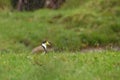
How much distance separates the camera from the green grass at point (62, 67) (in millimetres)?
10492

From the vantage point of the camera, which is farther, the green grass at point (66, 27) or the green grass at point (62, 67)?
the green grass at point (66, 27)

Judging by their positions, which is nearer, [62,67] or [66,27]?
[62,67]

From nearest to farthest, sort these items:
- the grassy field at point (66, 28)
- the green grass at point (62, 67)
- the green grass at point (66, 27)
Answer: the green grass at point (62, 67), the grassy field at point (66, 28), the green grass at point (66, 27)

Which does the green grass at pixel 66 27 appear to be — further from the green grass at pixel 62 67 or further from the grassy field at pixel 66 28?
the green grass at pixel 62 67

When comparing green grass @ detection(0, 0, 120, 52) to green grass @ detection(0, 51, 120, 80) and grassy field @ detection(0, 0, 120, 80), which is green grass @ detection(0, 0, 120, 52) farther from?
green grass @ detection(0, 51, 120, 80)

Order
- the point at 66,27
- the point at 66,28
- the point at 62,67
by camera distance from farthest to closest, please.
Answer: the point at 66,27, the point at 66,28, the point at 62,67

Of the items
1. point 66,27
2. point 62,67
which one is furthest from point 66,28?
point 62,67

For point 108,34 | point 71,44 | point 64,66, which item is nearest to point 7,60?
point 64,66

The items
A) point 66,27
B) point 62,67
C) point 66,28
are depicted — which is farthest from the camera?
point 66,27

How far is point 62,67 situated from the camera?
10.8 m

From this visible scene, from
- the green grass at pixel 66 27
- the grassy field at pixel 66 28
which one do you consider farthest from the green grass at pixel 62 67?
the green grass at pixel 66 27

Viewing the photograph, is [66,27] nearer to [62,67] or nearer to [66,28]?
[66,28]

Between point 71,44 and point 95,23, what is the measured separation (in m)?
3.06

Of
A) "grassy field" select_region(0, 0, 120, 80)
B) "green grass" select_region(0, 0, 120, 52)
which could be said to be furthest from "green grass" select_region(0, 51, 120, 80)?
"green grass" select_region(0, 0, 120, 52)
